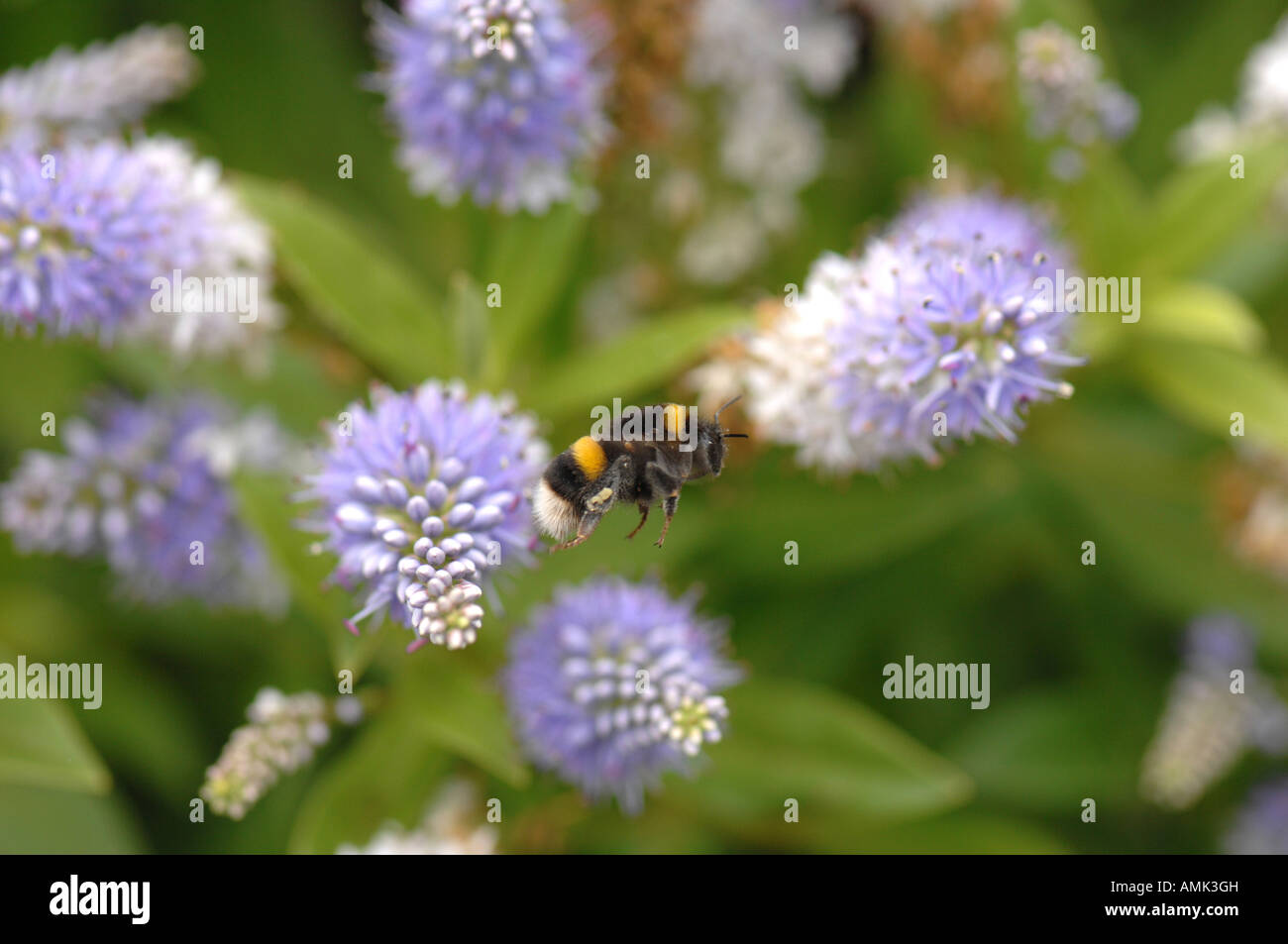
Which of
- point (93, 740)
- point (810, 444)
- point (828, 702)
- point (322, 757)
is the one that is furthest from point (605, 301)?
point (93, 740)

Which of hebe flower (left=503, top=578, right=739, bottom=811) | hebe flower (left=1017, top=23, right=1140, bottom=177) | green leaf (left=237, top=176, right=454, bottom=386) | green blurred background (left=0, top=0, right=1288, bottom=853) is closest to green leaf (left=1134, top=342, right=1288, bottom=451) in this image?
green blurred background (left=0, top=0, right=1288, bottom=853)

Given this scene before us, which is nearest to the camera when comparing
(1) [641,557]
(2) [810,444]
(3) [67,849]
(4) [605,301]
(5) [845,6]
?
(2) [810,444]

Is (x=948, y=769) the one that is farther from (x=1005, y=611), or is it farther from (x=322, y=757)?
(x=322, y=757)

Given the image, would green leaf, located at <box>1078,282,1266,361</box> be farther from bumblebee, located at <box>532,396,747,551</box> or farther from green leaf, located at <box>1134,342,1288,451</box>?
bumblebee, located at <box>532,396,747,551</box>

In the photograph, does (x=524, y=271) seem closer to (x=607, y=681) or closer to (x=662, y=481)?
(x=662, y=481)

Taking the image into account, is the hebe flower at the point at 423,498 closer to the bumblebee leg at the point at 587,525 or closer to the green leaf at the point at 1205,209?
the bumblebee leg at the point at 587,525
